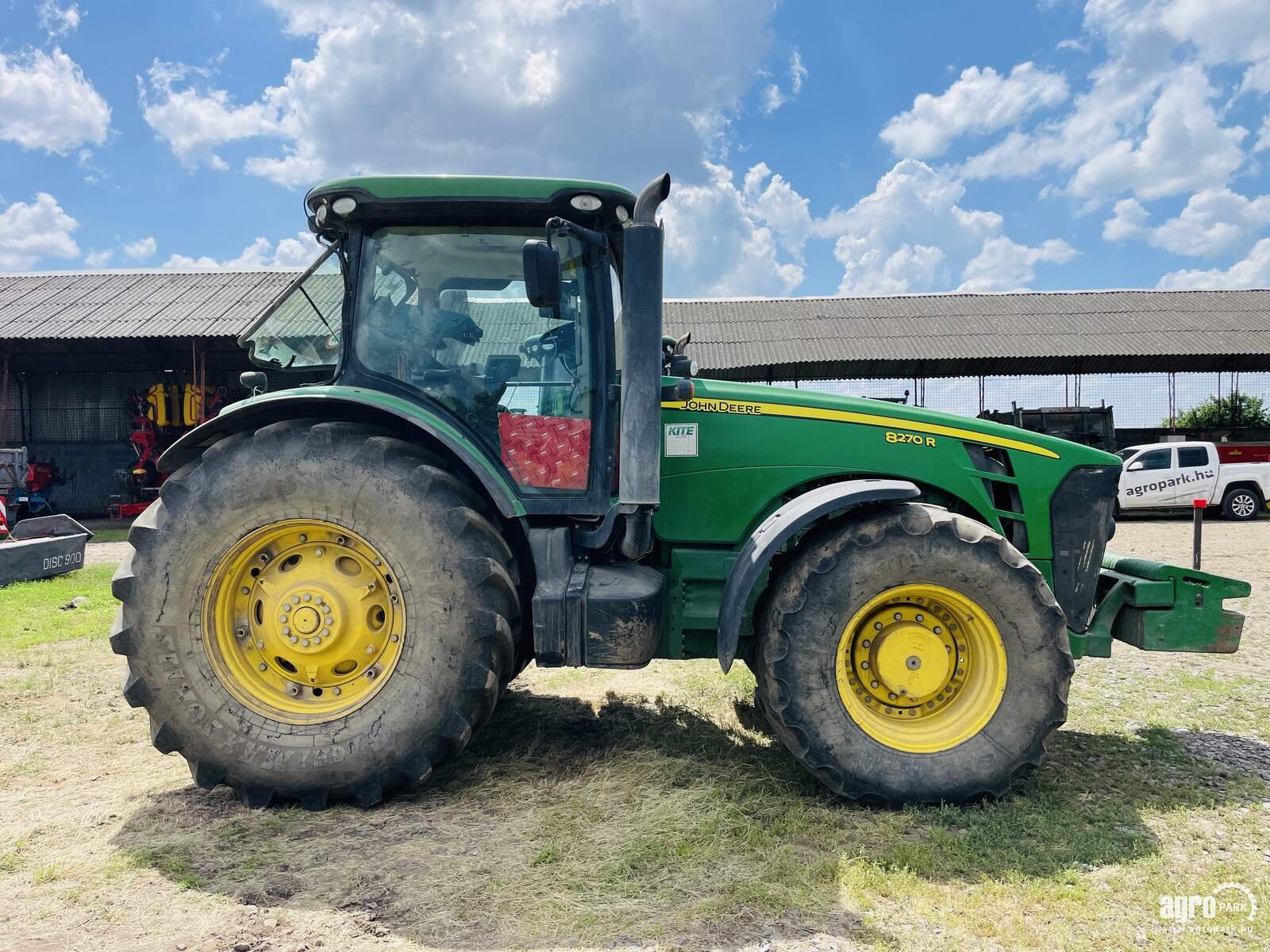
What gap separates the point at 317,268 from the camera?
12.1ft

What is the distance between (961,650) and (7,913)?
11.4 feet

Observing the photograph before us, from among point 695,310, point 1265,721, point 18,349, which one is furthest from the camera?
point 695,310

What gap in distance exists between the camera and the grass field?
239 centimetres

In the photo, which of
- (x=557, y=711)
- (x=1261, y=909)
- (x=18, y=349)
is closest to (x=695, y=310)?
(x=18, y=349)

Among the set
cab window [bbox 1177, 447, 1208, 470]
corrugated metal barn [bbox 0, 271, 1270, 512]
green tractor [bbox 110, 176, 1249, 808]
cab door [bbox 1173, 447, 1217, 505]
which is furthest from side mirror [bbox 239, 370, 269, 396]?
cab window [bbox 1177, 447, 1208, 470]

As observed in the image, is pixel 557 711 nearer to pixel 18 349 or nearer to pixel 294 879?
pixel 294 879

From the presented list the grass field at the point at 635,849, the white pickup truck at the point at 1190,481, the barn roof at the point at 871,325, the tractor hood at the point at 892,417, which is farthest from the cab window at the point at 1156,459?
the tractor hood at the point at 892,417

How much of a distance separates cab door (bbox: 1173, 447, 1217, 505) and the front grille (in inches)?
575

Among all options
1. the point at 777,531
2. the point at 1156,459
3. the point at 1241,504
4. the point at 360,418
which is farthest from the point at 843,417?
the point at 1241,504

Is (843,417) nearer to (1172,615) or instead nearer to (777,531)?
(777,531)

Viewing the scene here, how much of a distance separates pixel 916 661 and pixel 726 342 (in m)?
17.3

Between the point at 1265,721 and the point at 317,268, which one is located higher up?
the point at 317,268
